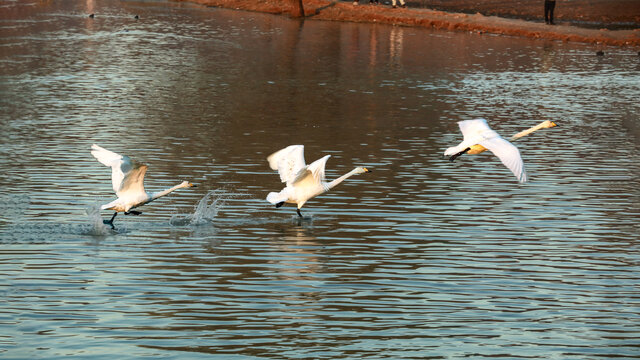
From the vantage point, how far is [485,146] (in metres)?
16.4

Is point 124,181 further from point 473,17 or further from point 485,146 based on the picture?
point 473,17

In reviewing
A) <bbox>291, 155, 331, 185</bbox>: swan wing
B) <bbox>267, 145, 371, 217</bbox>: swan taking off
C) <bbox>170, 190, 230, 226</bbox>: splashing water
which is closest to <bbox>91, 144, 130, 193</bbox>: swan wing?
<bbox>170, 190, 230, 226</bbox>: splashing water

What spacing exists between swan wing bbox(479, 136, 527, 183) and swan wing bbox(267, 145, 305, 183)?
2.86 m

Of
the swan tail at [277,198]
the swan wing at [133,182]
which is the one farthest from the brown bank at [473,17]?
the swan wing at [133,182]

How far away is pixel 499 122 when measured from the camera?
2880 cm

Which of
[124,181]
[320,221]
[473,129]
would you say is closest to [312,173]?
[320,221]

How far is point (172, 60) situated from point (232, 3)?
1057 inches

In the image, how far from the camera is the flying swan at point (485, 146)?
15.3 meters

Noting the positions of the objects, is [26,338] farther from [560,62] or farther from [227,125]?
[560,62]

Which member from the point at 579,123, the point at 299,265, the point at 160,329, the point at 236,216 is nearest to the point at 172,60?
the point at 579,123

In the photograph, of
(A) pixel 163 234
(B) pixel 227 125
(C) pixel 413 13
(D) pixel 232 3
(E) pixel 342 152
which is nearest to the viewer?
(A) pixel 163 234

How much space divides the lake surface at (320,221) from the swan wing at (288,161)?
76 centimetres

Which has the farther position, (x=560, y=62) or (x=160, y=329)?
(x=560, y=62)

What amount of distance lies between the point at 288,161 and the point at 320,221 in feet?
3.41
